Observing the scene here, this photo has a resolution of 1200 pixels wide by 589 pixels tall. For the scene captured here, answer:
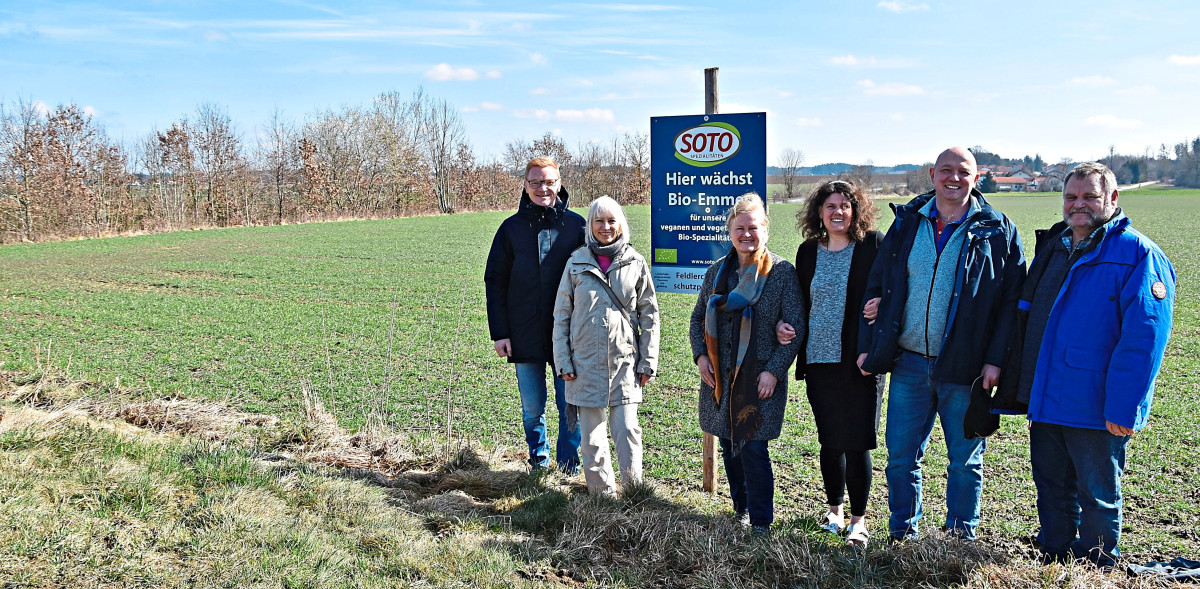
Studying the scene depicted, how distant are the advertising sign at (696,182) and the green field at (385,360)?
1.64 m

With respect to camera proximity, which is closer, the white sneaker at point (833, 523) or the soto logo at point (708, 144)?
the white sneaker at point (833, 523)

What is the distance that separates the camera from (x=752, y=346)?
4.23m

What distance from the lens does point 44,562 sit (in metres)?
3.23

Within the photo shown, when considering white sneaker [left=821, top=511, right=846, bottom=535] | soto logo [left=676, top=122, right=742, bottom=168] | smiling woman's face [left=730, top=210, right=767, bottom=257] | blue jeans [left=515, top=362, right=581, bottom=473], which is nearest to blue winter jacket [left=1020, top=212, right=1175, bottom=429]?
white sneaker [left=821, top=511, right=846, bottom=535]

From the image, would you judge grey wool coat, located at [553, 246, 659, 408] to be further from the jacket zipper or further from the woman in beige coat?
the jacket zipper

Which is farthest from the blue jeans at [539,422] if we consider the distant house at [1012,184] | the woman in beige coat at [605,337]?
the distant house at [1012,184]

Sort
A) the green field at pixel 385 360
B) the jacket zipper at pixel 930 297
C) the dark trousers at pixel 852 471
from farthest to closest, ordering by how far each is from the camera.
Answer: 1. the green field at pixel 385 360
2. the dark trousers at pixel 852 471
3. the jacket zipper at pixel 930 297

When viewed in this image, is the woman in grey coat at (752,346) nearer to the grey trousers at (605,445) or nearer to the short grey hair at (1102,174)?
the grey trousers at (605,445)

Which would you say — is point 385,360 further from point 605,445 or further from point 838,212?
point 838,212

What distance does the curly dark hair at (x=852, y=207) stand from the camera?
13.4ft

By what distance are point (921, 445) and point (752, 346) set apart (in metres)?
1.01

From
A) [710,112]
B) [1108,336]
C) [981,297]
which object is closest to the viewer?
[1108,336]

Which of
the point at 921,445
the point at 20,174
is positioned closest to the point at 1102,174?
the point at 921,445

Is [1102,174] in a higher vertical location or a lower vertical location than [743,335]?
higher
